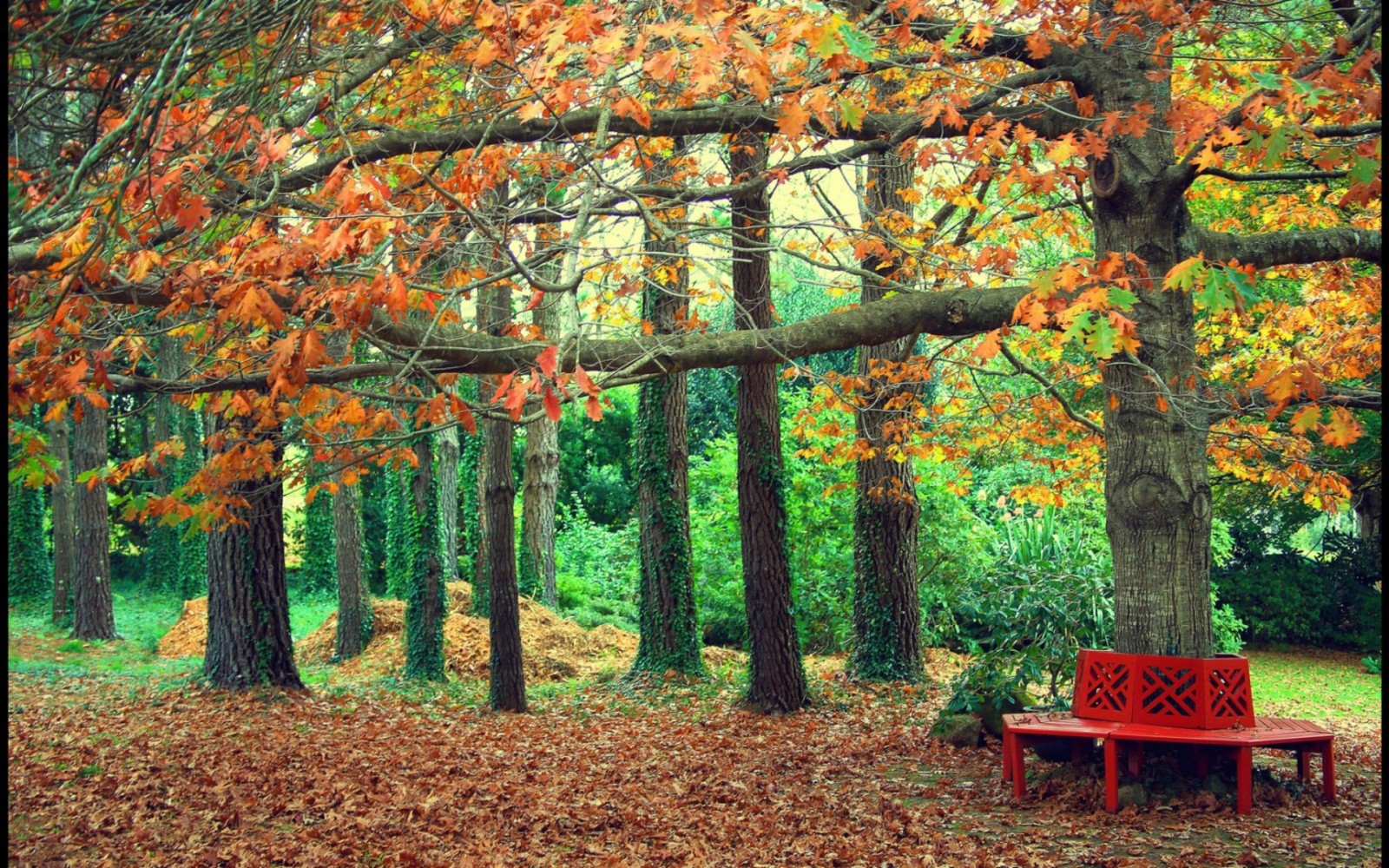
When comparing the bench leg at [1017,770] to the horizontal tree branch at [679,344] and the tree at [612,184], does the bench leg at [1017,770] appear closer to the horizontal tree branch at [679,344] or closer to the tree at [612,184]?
the tree at [612,184]

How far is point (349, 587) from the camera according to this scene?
15508mm

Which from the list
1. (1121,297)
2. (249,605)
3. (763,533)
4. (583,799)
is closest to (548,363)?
(1121,297)

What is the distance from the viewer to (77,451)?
58.2 feet

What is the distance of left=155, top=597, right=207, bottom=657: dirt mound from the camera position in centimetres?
1692

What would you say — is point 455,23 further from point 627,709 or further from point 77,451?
point 77,451

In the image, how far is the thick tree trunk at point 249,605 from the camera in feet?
35.3

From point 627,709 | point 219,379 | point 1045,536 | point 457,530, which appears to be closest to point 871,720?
point 627,709

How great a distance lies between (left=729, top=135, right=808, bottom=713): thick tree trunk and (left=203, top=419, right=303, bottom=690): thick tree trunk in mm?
4683

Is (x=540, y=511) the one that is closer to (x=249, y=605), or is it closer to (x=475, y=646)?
(x=475, y=646)

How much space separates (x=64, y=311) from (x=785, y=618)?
727 cm

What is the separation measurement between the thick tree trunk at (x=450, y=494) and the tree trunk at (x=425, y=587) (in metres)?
5.20

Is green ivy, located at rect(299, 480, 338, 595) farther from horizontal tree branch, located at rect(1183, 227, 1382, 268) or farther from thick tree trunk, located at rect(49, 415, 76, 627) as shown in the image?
horizontal tree branch, located at rect(1183, 227, 1382, 268)

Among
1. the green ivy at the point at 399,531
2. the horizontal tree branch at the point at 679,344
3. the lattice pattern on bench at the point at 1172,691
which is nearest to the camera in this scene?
the horizontal tree branch at the point at 679,344

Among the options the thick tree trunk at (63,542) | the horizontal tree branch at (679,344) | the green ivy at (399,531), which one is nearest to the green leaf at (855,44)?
the horizontal tree branch at (679,344)
